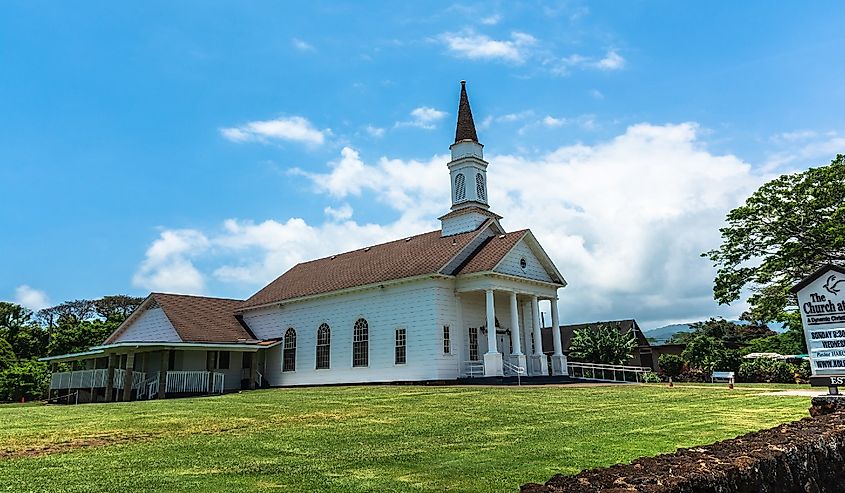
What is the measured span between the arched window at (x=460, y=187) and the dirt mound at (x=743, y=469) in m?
25.9

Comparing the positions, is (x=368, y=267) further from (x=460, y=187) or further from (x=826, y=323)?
(x=826, y=323)

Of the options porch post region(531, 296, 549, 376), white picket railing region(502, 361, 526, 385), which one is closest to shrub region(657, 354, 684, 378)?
porch post region(531, 296, 549, 376)

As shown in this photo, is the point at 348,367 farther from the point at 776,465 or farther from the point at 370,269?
the point at 776,465

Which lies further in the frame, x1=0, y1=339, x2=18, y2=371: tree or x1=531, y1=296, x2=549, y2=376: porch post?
x1=0, y1=339, x2=18, y2=371: tree

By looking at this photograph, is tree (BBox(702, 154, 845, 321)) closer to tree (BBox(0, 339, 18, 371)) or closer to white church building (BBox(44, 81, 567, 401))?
white church building (BBox(44, 81, 567, 401))

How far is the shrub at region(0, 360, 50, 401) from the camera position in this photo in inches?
1412

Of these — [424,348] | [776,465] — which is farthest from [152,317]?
[776,465]

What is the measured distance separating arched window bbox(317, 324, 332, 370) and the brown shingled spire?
1221cm

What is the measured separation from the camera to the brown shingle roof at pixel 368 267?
28938 millimetres

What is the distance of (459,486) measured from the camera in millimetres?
5906

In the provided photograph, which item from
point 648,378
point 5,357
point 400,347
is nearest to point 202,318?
point 400,347

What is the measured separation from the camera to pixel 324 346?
31.9 meters

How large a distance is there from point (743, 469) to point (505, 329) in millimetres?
26298

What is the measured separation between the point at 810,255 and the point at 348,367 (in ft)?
71.6
